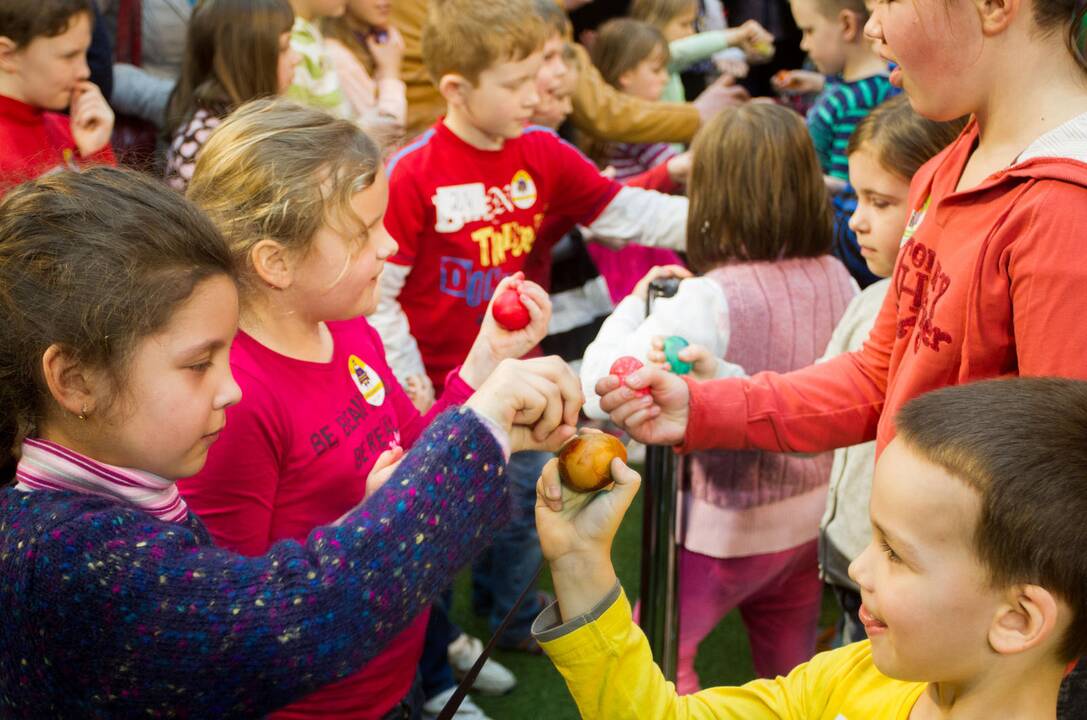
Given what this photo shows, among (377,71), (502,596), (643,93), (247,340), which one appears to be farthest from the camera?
(643,93)

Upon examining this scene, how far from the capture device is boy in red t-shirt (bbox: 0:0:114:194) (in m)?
2.87

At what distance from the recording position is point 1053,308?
1.35 m

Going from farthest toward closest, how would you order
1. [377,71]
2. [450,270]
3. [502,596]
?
1. [377,71]
2. [502,596]
3. [450,270]

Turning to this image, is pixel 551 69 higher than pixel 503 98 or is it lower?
lower

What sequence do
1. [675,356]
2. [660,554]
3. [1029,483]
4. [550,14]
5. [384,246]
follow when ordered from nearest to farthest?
1. [1029,483]
2. [384,246]
3. [675,356]
4. [660,554]
5. [550,14]

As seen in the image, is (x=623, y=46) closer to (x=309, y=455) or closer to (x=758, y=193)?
(x=758, y=193)

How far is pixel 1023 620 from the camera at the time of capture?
118cm

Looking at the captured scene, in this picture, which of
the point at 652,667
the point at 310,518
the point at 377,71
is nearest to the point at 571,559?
the point at 652,667

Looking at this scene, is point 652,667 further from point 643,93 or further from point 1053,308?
point 643,93

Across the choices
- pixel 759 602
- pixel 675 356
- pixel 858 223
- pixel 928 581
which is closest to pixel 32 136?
pixel 675 356

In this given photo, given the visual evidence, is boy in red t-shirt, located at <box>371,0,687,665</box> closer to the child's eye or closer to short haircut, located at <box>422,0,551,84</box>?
short haircut, located at <box>422,0,551,84</box>

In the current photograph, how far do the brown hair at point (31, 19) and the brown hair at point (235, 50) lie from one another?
0.43 metres

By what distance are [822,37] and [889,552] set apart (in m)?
3.19

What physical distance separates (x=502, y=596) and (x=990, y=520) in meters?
2.28
